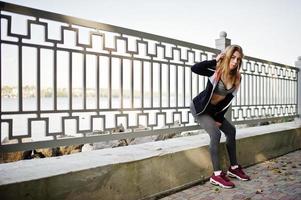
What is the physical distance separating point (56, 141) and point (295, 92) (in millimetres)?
7182

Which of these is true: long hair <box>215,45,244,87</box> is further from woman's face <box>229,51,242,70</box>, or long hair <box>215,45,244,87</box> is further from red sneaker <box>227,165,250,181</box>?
red sneaker <box>227,165,250,181</box>

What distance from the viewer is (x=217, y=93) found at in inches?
156

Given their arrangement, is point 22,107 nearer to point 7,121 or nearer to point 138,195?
point 7,121

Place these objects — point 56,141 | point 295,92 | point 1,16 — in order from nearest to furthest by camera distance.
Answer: point 1,16 < point 56,141 < point 295,92

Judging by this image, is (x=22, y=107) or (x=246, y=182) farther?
(x=246, y=182)

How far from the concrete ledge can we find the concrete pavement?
0.64ft

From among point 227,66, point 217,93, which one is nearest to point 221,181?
point 217,93

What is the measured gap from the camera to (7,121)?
2.73m

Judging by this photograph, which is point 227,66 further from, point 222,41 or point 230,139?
point 222,41

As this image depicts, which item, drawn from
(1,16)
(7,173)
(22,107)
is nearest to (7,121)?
(22,107)

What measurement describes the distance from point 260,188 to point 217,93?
1.36 meters

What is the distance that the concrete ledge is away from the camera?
2451 millimetres

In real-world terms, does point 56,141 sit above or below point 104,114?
below

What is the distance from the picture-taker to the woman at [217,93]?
3861 millimetres
